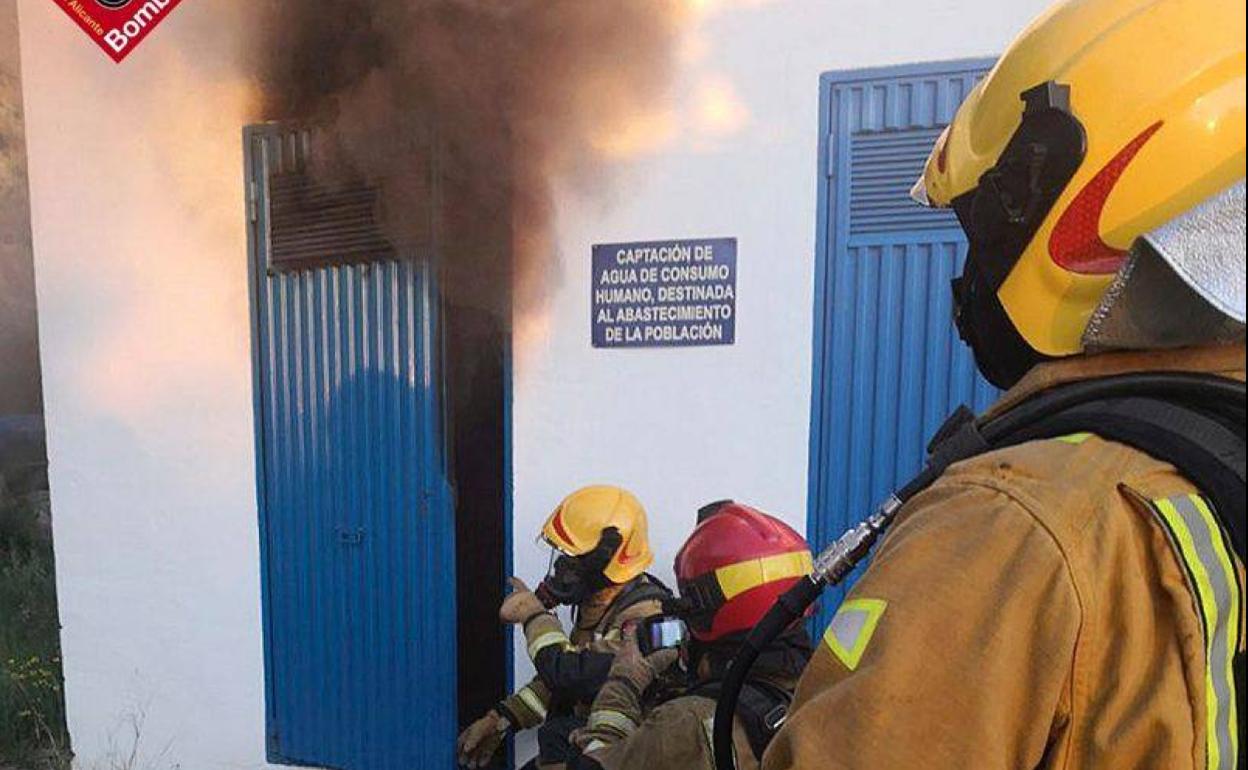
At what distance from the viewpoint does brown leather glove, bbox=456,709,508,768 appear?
2922 millimetres

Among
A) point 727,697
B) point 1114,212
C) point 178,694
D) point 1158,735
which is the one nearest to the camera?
point 1158,735

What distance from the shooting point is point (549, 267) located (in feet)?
9.98

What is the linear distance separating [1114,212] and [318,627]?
3.52 meters

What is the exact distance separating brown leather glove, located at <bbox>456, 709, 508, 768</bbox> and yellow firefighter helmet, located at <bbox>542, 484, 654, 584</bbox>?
0.75 metres

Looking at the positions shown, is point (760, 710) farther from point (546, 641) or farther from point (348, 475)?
point (348, 475)

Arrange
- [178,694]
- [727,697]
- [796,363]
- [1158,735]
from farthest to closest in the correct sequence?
[178,694], [796,363], [727,697], [1158,735]

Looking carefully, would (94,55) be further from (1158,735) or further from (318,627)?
(1158,735)

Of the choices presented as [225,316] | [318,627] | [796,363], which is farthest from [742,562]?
[225,316]

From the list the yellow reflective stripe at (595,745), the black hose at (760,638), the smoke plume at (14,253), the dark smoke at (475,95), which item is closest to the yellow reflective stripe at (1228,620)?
the black hose at (760,638)

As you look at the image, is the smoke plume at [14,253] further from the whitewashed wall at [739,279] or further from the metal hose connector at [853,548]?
the metal hose connector at [853,548]

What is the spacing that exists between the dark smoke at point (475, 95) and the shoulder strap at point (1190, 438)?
7.88 feet

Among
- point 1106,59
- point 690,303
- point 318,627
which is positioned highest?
point 1106,59

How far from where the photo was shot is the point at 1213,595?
0.67m

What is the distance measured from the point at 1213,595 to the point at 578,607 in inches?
91.7
